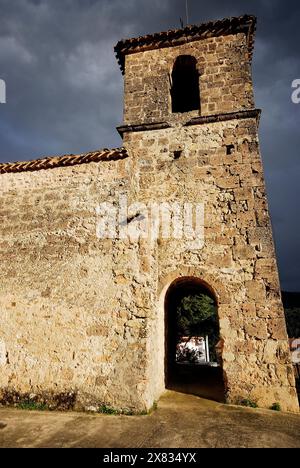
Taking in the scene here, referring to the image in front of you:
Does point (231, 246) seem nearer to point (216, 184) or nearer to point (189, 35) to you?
point (216, 184)

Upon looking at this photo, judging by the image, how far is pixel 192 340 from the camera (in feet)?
56.2

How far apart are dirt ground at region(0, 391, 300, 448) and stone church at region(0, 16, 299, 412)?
1.20ft

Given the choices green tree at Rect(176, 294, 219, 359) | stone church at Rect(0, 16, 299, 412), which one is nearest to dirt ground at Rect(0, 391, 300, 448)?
stone church at Rect(0, 16, 299, 412)

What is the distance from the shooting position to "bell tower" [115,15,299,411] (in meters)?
5.28

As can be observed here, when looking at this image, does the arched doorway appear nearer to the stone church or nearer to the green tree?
the green tree

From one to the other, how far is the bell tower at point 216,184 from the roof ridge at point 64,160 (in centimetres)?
57

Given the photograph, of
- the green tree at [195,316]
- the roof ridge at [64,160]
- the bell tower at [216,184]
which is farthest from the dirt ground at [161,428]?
the green tree at [195,316]

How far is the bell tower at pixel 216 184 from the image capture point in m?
5.28

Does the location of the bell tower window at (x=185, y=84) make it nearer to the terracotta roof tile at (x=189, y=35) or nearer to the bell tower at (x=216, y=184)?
the bell tower at (x=216, y=184)

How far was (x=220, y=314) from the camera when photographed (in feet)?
18.2

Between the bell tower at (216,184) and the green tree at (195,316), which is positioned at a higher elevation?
the bell tower at (216,184)

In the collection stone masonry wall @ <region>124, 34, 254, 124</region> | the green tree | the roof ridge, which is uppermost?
stone masonry wall @ <region>124, 34, 254, 124</region>

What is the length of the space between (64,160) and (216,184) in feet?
10.4

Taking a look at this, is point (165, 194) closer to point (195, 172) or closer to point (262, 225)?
point (195, 172)
